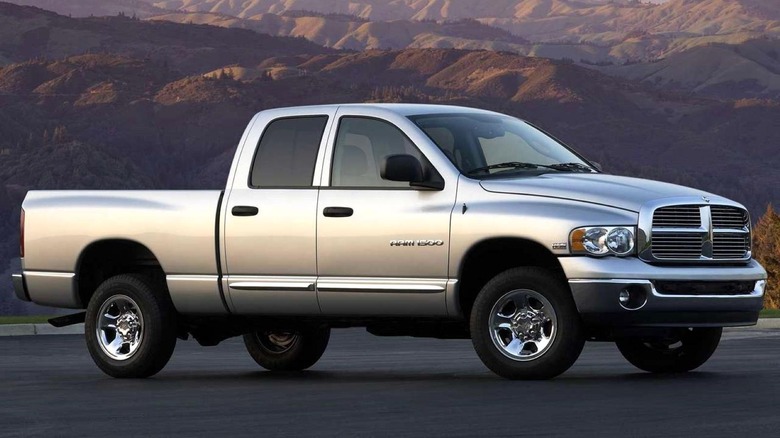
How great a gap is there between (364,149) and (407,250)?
99 centimetres

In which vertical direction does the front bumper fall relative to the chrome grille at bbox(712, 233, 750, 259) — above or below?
below

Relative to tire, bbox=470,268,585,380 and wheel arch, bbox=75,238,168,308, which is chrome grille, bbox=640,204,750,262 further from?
wheel arch, bbox=75,238,168,308

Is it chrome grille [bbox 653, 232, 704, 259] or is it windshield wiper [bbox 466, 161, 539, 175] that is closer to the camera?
chrome grille [bbox 653, 232, 704, 259]

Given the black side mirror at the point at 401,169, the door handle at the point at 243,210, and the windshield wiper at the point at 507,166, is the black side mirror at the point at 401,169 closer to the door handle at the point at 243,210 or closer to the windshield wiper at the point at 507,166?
the windshield wiper at the point at 507,166

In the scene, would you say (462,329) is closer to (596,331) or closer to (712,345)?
(596,331)

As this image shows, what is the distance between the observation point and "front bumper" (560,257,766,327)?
10.1m

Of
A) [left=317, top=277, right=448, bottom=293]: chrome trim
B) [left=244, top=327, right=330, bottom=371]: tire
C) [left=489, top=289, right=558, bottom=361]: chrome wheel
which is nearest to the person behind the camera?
[left=489, top=289, right=558, bottom=361]: chrome wheel

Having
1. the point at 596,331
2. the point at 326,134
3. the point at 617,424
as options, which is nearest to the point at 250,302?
the point at 326,134

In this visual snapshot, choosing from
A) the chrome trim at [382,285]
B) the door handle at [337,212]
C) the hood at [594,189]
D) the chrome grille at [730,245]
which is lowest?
the chrome trim at [382,285]

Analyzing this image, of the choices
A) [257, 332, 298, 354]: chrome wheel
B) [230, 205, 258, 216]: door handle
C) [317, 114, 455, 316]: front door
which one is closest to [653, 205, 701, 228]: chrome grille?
[317, 114, 455, 316]: front door

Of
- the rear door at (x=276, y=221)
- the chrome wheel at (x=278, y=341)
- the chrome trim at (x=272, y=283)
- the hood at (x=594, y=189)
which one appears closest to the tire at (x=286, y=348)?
the chrome wheel at (x=278, y=341)

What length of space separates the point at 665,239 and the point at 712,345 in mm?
1732

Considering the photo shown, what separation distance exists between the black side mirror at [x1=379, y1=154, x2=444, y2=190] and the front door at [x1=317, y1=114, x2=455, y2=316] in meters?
0.18

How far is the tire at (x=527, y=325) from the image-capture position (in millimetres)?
10295
